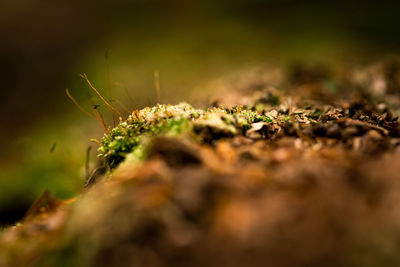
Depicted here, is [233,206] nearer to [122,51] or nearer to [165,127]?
[165,127]

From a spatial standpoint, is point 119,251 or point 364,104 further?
point 364,104

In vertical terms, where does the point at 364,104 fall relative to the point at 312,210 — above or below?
above

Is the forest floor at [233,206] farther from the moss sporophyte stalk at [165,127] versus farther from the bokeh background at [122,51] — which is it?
the bokeh background at [122,51]

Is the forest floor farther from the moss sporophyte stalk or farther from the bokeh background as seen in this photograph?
the bokeh background

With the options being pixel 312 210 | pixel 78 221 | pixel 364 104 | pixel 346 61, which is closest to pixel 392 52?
pixel 346 61

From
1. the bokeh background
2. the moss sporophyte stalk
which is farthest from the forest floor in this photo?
the bokeh background

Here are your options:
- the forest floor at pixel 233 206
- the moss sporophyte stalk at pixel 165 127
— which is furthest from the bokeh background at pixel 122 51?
the forest floor at pixel 233 206

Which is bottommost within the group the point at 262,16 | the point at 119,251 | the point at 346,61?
the point at 119,251

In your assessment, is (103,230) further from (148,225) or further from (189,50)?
(189,50)
